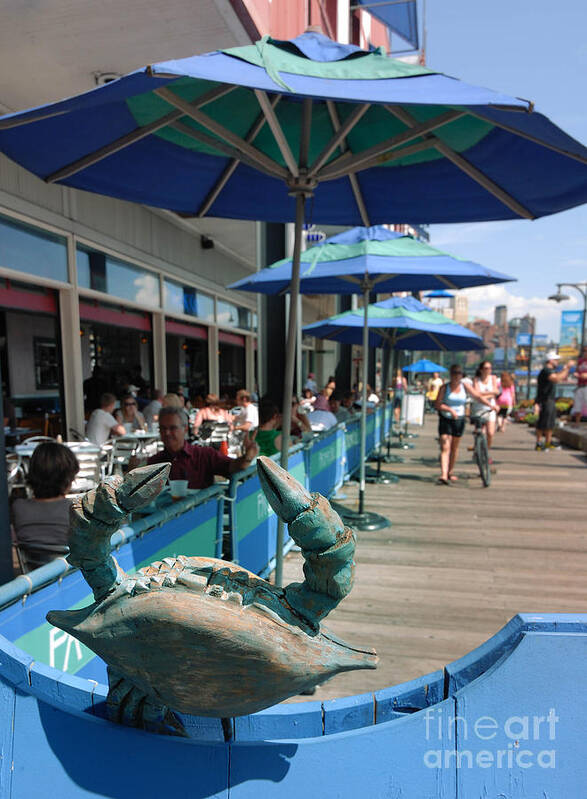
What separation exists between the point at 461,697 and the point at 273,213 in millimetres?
3993

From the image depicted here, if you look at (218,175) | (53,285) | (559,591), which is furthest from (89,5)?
(559,591)

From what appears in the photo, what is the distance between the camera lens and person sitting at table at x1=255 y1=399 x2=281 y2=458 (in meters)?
4.93

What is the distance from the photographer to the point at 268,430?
16.6 ft

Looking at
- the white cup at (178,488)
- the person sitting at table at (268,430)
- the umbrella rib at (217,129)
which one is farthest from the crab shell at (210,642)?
the person sitting at table at (268,430)

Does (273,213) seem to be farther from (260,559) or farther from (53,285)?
(53,285)

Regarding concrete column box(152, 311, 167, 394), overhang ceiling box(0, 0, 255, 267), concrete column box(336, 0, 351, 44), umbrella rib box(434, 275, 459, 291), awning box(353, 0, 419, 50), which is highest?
awning box(353, 0, 419, 50)

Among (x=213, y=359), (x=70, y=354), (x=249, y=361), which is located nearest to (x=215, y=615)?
(x=70, y=354)

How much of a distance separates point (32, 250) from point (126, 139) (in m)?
5.43

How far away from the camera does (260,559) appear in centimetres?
403

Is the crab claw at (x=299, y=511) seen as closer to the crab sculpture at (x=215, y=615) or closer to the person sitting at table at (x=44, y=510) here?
the crab sculpture at (x=215, y=615)

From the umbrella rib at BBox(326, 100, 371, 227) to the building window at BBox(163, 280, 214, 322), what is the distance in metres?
8.42

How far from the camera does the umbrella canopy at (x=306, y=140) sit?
1.94 metres

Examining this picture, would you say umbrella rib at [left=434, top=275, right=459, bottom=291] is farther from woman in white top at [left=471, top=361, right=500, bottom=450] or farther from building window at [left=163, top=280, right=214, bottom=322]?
building window at [left=163, top=280, right=214, bottom=322]

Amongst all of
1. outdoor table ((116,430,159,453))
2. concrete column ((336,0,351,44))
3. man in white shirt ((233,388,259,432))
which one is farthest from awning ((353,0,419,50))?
outdoor table ((116,430,159,453))
